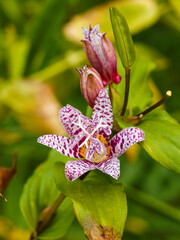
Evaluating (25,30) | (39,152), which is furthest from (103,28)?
(39,152)

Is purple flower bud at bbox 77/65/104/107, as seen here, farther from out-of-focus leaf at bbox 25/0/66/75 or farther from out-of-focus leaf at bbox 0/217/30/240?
out-of-focus leaf at bbox 25/0/66/75

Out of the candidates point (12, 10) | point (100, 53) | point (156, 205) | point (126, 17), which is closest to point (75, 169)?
point (100, 53)

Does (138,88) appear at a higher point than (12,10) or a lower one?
lower

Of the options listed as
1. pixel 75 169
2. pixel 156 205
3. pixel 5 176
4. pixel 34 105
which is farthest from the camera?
pixel 34 105

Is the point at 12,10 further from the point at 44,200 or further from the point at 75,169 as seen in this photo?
the point at 75,169

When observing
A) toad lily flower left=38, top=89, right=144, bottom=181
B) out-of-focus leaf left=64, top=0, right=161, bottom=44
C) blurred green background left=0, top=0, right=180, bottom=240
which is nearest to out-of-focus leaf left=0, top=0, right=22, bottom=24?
blurred green background left=0, top=0, right=180, bottom=240

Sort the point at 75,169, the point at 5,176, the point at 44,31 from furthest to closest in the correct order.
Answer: the point at 44,31
the point at 5,176
the point at 75,169
